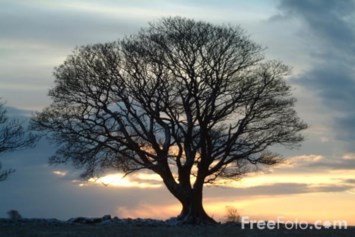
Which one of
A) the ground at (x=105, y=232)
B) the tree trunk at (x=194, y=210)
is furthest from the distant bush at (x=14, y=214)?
the tree trunk at (x=194, y=210)

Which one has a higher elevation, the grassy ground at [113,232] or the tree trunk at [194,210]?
the tree trunk at [194,210]

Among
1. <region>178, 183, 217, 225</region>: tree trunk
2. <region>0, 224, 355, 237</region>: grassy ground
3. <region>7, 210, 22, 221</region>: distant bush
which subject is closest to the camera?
<region>0, 224, 355, 237</region>: grassy ground

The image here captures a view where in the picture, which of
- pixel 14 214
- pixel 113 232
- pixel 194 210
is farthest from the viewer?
pixel 194 210

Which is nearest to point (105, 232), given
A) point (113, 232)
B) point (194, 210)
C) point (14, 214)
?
point (113, 232)

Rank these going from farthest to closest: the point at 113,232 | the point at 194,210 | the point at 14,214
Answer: the point at 194,210
the point at 14,214
the point at 113,232

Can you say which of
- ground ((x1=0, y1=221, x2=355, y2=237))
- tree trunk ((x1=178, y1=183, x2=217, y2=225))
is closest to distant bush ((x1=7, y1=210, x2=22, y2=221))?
ground ((x1=0, y1=221, x2=355, y2=237))

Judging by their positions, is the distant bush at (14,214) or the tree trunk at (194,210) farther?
the tree trunk at (194,210)

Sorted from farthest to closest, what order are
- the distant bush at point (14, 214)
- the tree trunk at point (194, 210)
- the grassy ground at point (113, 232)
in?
the tree trunk at point (194, 210) → the distant bush at point (14, 214) → the grassy ground at point (113, 232)

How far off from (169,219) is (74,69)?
9.98 m

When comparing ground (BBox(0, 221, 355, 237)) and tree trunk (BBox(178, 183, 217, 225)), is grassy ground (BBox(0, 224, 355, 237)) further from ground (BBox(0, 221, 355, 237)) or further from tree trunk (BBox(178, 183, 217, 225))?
tree trunk (BBox(178, 183, 217, 225))

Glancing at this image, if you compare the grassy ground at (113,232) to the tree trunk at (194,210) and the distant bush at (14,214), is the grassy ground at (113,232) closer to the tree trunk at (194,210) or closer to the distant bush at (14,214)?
the distant bush at (14,214)

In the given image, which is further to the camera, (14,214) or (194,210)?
(194,210)

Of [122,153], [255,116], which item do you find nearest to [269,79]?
[255,116]

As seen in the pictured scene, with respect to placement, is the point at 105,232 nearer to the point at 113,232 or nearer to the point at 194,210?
the point at 113,232
